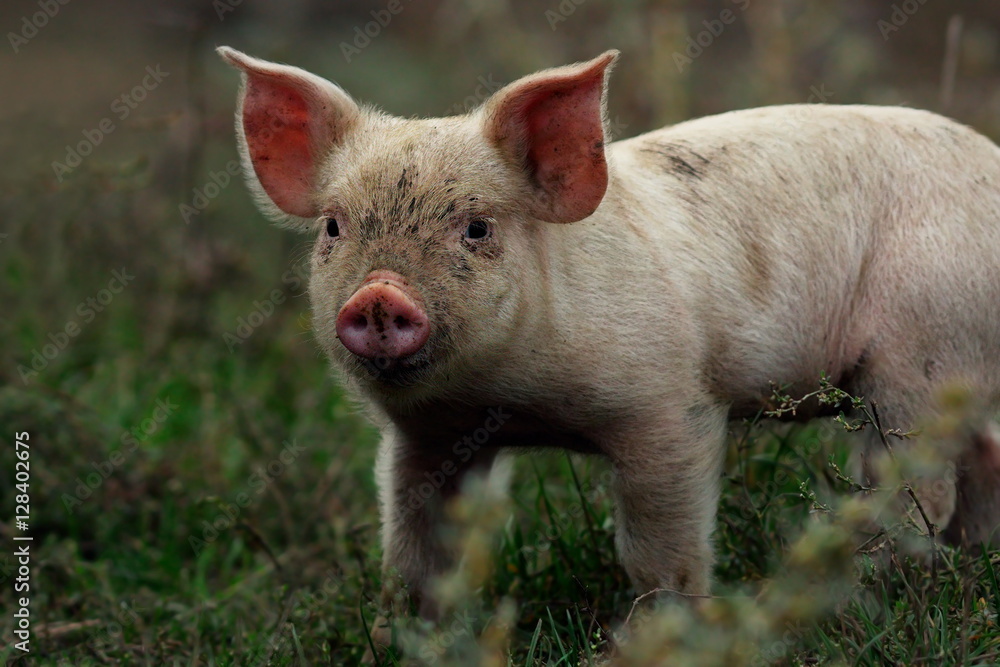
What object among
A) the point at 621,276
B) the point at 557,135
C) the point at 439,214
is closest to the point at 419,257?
the point at 439,214

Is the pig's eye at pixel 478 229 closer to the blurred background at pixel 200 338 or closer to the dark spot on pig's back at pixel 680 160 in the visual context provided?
the dark spot on pig's back at pixel 680 160

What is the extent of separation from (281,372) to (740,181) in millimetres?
3356

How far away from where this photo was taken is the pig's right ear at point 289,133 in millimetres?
4051

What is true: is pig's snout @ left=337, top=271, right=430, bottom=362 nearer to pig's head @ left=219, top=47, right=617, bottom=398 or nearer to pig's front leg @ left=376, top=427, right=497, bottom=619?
pig's head @ left=219, top=47, right=617, bottom=398

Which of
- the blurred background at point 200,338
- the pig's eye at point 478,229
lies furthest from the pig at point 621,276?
the blurred background at point 200,338

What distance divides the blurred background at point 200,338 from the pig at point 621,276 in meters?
0.75

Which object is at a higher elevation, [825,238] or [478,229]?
[478,229]

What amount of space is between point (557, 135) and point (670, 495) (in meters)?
1.21

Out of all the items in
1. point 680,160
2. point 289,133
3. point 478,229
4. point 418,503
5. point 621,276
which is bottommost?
point 418,503

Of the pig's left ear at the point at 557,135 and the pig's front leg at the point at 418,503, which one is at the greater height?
the pig's left ear at the point at 557,135

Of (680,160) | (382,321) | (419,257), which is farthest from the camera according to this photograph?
(680,160)

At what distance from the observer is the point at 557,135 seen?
12.4ft

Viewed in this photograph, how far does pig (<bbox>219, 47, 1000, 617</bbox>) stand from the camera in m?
3.59

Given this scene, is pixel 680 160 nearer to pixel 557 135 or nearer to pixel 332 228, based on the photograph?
pixel 557 135
